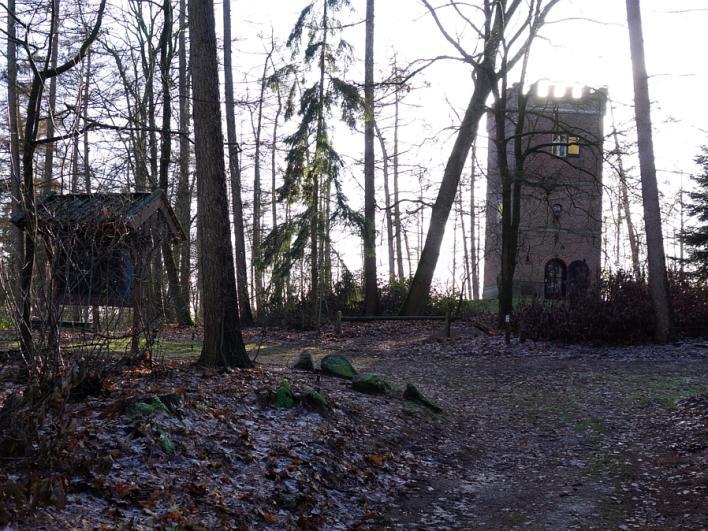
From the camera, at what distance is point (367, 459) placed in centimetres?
739

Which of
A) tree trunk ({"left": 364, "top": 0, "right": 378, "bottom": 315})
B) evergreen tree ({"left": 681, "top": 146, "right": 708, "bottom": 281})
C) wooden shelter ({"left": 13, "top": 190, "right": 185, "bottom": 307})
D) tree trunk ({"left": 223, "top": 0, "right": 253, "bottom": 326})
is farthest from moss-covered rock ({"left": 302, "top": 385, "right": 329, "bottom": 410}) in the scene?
evergreen tree ({"left": 681, "top": 146, "right": 708, "bottom": 281})

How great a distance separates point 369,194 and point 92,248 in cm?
1780

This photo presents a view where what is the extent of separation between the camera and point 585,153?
35688mm

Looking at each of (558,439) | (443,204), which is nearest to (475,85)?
(443,204)

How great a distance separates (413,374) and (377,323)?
862 centimetres

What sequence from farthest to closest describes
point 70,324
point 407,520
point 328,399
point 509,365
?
point 509,365 < point 328,399 < point 70,324 < point 407,520

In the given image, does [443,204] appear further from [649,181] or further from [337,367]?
[337,367]

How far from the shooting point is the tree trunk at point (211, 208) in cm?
955

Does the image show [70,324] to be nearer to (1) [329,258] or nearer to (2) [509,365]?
(2) [509,365]

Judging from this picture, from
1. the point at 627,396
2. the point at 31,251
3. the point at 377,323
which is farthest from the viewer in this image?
the point at 377,323

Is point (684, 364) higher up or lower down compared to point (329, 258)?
lower down

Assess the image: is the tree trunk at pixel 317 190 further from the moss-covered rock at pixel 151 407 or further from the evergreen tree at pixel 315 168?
the moss-covered rock at pixel 151 407

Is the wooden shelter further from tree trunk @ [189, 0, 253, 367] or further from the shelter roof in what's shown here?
tree trunk @ [189, 0, 253, 367]

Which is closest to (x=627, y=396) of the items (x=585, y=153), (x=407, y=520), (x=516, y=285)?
(x=407, y=520)
